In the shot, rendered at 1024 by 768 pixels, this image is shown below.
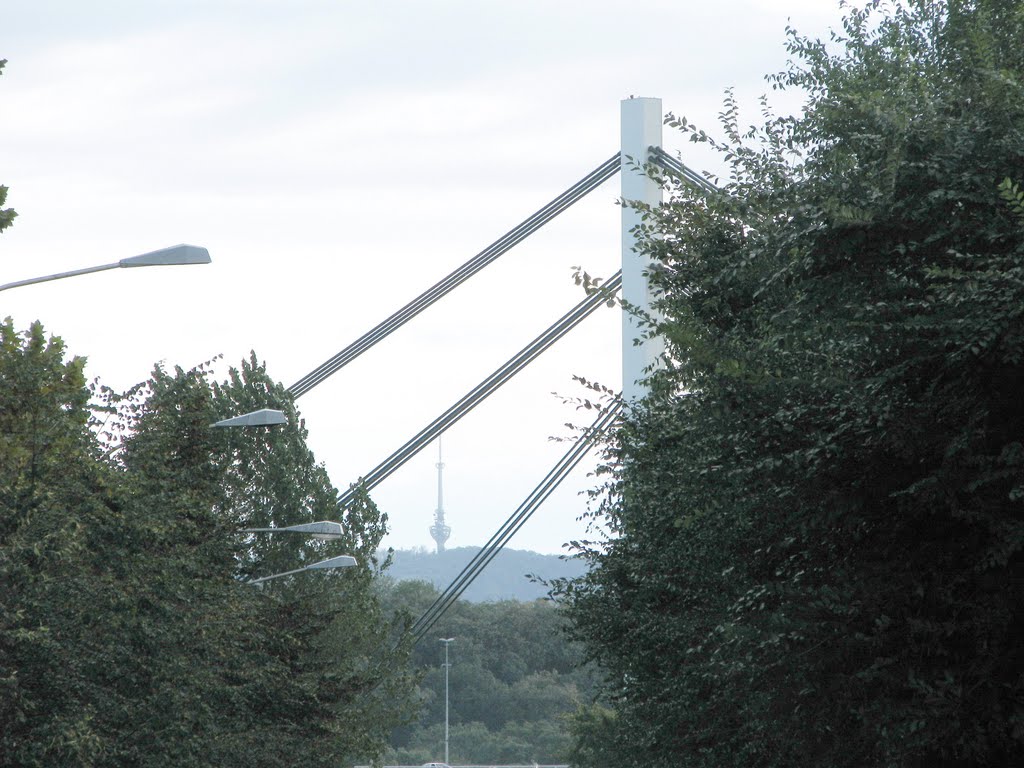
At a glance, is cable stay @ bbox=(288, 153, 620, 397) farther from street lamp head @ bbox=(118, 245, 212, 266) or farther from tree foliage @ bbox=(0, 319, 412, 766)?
street lamp head @ bbox=(118, 245, 212, 266)

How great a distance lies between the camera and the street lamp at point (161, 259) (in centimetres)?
1238

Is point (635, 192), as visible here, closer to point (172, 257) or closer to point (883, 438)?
point (172, 257)

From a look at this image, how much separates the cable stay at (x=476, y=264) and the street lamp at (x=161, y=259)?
23.2 meters

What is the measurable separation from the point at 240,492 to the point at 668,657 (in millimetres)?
21998

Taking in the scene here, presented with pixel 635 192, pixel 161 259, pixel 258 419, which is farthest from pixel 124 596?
pixel 635 192

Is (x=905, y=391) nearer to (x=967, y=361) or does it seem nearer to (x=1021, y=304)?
(x=967, y=361)

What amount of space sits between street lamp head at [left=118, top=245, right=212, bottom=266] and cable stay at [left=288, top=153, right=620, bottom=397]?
76.0 ft

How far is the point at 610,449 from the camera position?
18.7m

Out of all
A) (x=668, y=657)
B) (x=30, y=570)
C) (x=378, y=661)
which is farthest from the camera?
(x=378, y=661)

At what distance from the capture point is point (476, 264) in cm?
3616

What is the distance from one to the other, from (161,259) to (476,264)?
23.9 meters

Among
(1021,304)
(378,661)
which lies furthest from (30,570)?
(378,661)

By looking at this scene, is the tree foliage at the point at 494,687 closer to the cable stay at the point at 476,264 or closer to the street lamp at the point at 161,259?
the cable stay at the point at 476,264

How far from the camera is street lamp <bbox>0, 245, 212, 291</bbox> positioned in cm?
1238
